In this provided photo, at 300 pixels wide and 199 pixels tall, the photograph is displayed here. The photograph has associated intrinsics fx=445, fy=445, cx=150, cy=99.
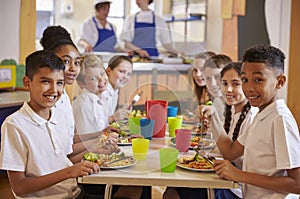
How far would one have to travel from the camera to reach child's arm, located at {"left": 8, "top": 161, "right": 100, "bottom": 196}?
1.34 metres

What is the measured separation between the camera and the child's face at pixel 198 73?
199cm

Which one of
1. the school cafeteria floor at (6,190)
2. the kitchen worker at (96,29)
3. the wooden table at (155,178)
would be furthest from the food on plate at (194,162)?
the kitchen worker at (96,29)

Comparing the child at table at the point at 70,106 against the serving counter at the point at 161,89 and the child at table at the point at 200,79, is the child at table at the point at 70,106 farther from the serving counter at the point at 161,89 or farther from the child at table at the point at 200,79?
the child at table at the point at 200,79

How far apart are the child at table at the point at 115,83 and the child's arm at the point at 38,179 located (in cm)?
30

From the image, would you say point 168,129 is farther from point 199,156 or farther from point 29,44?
point 29,44

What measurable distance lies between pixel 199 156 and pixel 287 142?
12.0 inches

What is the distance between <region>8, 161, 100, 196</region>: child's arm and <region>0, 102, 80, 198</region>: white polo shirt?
0.03m

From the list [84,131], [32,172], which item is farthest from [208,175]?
[32,172]

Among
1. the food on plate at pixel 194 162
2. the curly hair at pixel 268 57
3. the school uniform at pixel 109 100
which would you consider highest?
the curly hair at pixel 268 57

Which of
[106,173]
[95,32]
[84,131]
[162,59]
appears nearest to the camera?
[106,173]

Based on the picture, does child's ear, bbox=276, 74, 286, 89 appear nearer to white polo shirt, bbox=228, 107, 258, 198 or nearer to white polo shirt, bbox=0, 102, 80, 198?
white polo shirt, bbox=228, 107, 258, 198

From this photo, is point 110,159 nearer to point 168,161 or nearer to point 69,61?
point 168,161

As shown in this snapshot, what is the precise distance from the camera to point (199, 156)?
151 centimetres

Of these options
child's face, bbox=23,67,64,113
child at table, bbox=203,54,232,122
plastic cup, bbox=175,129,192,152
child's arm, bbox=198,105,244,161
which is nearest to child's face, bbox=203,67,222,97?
child at table, bbox=203,54,232,122
